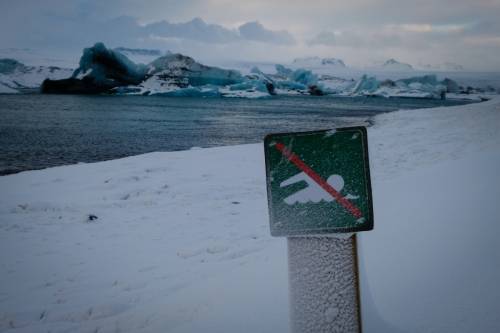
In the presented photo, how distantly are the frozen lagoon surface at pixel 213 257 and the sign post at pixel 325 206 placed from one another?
64cm

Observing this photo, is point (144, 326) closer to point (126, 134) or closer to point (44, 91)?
point (126, 134)

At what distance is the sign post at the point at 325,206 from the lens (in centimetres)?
91

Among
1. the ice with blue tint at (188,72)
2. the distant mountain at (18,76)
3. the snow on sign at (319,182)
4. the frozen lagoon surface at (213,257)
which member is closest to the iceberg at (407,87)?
the ice with blue tint at (188,72)

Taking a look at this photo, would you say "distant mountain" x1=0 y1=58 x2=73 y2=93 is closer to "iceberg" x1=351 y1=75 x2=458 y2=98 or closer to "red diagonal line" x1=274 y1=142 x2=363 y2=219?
"iceberg" x1=351 y1=75 x2=458 y2=98

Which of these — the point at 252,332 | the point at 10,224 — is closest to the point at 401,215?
the point at 252,332

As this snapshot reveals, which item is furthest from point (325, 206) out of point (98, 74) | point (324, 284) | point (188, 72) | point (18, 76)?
point (18, 76)

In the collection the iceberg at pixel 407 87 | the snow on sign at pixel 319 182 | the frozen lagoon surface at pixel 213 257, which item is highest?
the iceberg at pixel 407 87

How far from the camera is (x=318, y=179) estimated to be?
929 millimetres

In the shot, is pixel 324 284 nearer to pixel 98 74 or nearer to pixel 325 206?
pixel 325 206

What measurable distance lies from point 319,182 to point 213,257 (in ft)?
9.42

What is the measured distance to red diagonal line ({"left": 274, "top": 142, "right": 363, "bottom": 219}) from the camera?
2.97 ft

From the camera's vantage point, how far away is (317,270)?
38.6 inches

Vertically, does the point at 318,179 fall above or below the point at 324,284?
above

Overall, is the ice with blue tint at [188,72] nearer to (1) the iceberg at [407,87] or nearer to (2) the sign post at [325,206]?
(1) the iceberg at [407,87]
